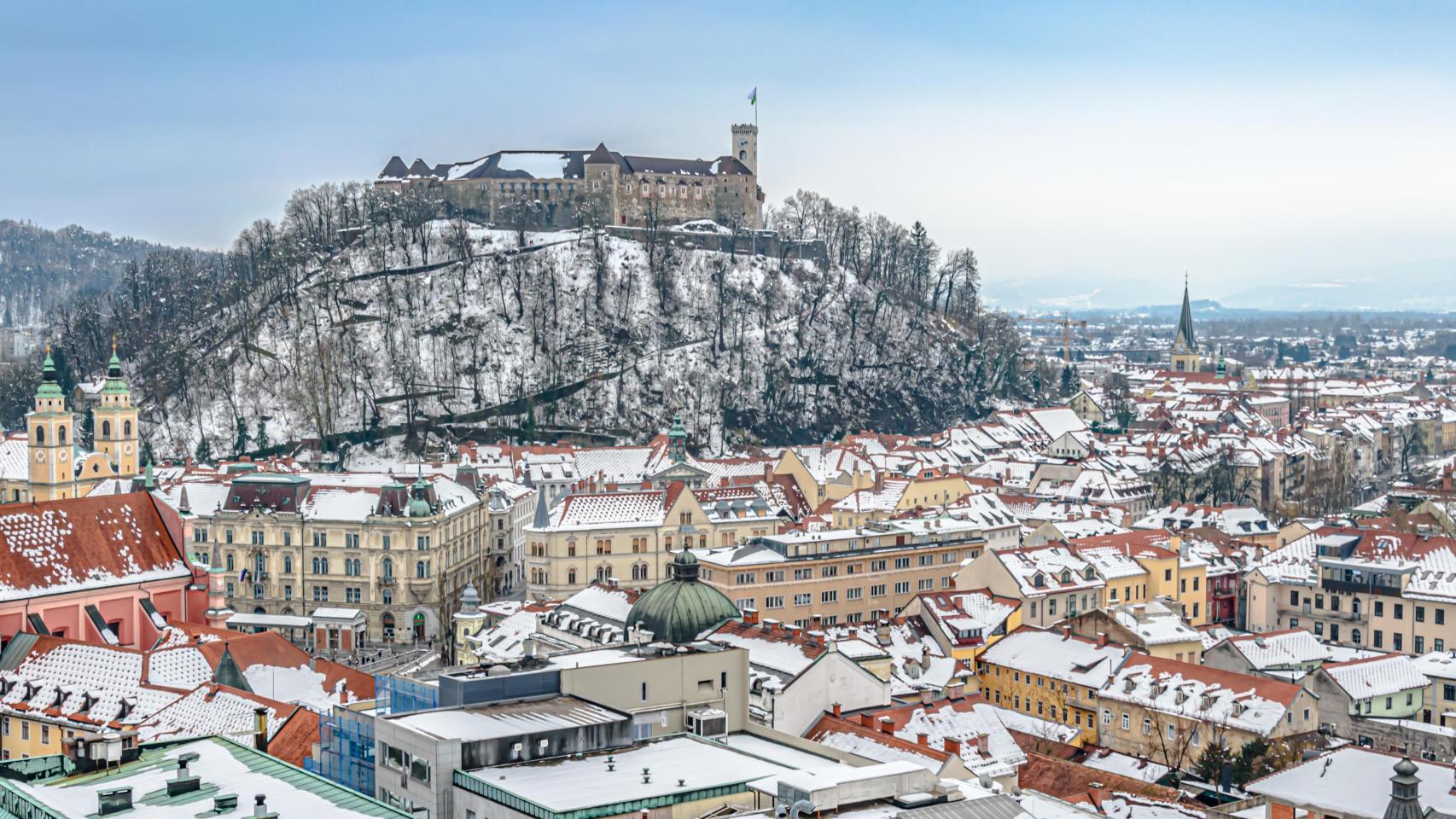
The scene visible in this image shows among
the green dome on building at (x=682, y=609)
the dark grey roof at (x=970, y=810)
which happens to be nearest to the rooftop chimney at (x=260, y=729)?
the green dome on building at (x=682, y=609)

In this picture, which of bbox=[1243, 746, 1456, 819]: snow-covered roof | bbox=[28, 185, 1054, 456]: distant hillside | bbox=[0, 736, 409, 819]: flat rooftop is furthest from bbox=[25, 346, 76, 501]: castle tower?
bbox=[1243, 746, 1456, 819]: snow-covered roof

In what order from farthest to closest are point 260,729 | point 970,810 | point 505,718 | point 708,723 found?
point 260,729
point 708,723
point 505,718
point 970,810

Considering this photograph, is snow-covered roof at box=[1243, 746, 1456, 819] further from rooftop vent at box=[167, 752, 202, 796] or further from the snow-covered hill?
the snow-covered hill

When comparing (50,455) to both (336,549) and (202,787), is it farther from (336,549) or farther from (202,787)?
(202,787)

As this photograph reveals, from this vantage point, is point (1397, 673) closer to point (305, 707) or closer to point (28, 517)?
point (305, 707)

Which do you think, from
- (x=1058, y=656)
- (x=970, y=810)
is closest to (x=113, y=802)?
(x=970, y=810)

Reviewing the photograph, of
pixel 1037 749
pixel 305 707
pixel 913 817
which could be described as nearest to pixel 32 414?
pixel 305 707
